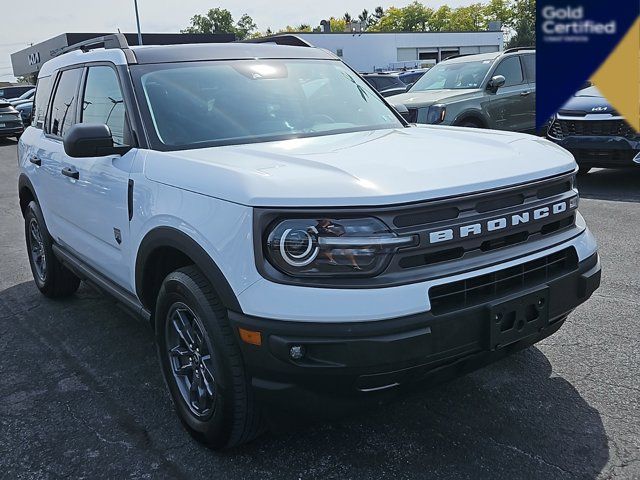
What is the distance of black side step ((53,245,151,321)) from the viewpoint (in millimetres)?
3455

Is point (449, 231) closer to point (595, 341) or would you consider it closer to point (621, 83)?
point (621, 83)

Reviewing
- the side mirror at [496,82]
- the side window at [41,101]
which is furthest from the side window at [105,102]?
the side mirror at [496,82]

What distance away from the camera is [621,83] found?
6.97ft

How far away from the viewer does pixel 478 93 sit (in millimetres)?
10242

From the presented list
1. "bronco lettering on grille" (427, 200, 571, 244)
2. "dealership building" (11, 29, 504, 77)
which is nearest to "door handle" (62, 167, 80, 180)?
"bronco lettering on grille" (427, 200, 571, 244)

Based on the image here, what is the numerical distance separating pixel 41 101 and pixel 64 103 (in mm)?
702

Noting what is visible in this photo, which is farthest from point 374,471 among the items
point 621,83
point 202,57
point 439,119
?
point 439,119

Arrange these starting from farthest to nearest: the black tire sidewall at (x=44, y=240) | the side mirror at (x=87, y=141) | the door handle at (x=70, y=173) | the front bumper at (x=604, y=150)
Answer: the front bumper at (x=604, y=150) → the black tire sidewall at (x=44, y=240) → the door handle at (x=70, y=173) → the side mirror at (x=87, y=141)

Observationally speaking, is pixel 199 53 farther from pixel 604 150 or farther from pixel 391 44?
pixel 391 44

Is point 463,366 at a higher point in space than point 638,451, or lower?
higher

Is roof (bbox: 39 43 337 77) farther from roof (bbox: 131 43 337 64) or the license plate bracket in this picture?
the license plate bracket

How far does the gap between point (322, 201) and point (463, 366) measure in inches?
34.9

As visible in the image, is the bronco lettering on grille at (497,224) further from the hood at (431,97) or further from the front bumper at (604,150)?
the hood at (431,97)

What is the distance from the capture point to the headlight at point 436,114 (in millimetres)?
9703
